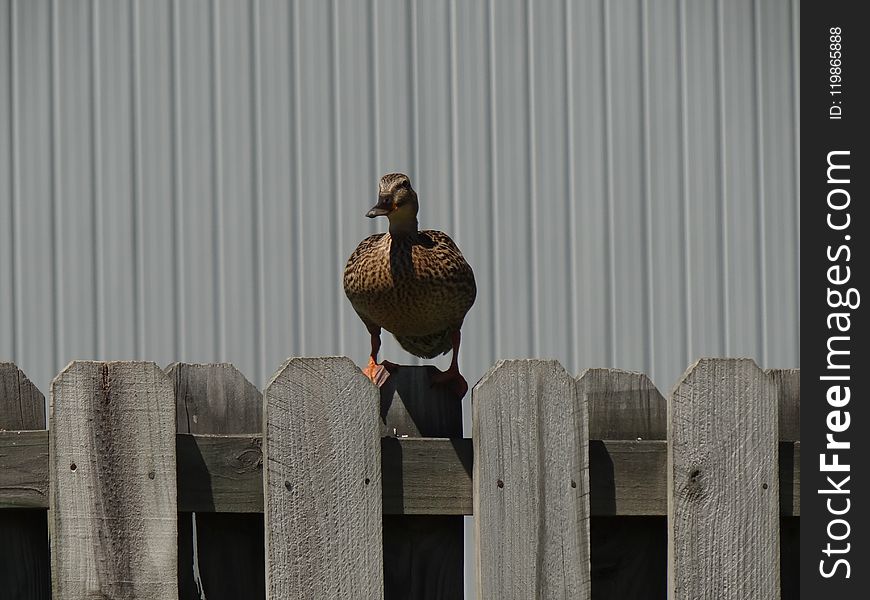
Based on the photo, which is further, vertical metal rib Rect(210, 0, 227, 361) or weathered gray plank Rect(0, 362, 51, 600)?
vertical metal rib Rect(210, 0, 227, 361)

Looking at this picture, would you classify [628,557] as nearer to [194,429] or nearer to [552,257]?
[194,429]

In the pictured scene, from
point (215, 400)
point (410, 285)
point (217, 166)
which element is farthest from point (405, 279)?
point (217, 166)

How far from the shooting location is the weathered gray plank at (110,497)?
1.88 metres

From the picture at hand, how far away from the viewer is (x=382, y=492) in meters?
1.93

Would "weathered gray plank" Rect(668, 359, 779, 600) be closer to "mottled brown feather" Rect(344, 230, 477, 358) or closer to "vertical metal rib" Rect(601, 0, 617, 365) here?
"mottled brown feather" Rect(344, 230, 477, 358)

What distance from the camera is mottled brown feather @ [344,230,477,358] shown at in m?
2.33

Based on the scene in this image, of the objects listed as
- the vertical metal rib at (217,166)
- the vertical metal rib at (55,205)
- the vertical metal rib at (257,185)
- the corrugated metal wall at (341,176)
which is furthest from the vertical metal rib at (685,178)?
the vertical metal rib at (55,205)

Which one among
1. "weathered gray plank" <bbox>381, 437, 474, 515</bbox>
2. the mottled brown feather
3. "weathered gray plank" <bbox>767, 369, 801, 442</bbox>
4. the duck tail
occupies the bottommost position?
"weathered gray plank" <bbox>381, 437, 474, 515</bbox>

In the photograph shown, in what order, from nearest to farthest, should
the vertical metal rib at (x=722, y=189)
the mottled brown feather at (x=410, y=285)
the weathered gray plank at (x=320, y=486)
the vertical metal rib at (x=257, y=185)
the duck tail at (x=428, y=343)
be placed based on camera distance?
the weathered gray plank at (x=320, y=486), the mottled brown feather at (x=410, y=285), the duck tail at (x=428, y=343), the vertical metal rib at (x=257, y=185), the vertical metal rib at (x=722, y=189)

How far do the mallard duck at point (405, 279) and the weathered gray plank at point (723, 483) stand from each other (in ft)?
1.77

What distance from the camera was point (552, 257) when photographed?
400 centimetres

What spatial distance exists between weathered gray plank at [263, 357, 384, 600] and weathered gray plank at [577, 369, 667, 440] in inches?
18.6

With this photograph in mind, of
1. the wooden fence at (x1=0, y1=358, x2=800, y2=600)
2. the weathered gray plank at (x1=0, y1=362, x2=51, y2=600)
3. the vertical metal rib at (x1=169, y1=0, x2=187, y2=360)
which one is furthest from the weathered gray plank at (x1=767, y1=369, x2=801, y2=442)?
the vertical metal rib at (x1=169, y1=0, x2=187, y2=360)

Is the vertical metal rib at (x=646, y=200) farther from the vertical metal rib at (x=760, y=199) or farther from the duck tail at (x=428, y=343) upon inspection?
the duck tail at (x=428, y=343)
